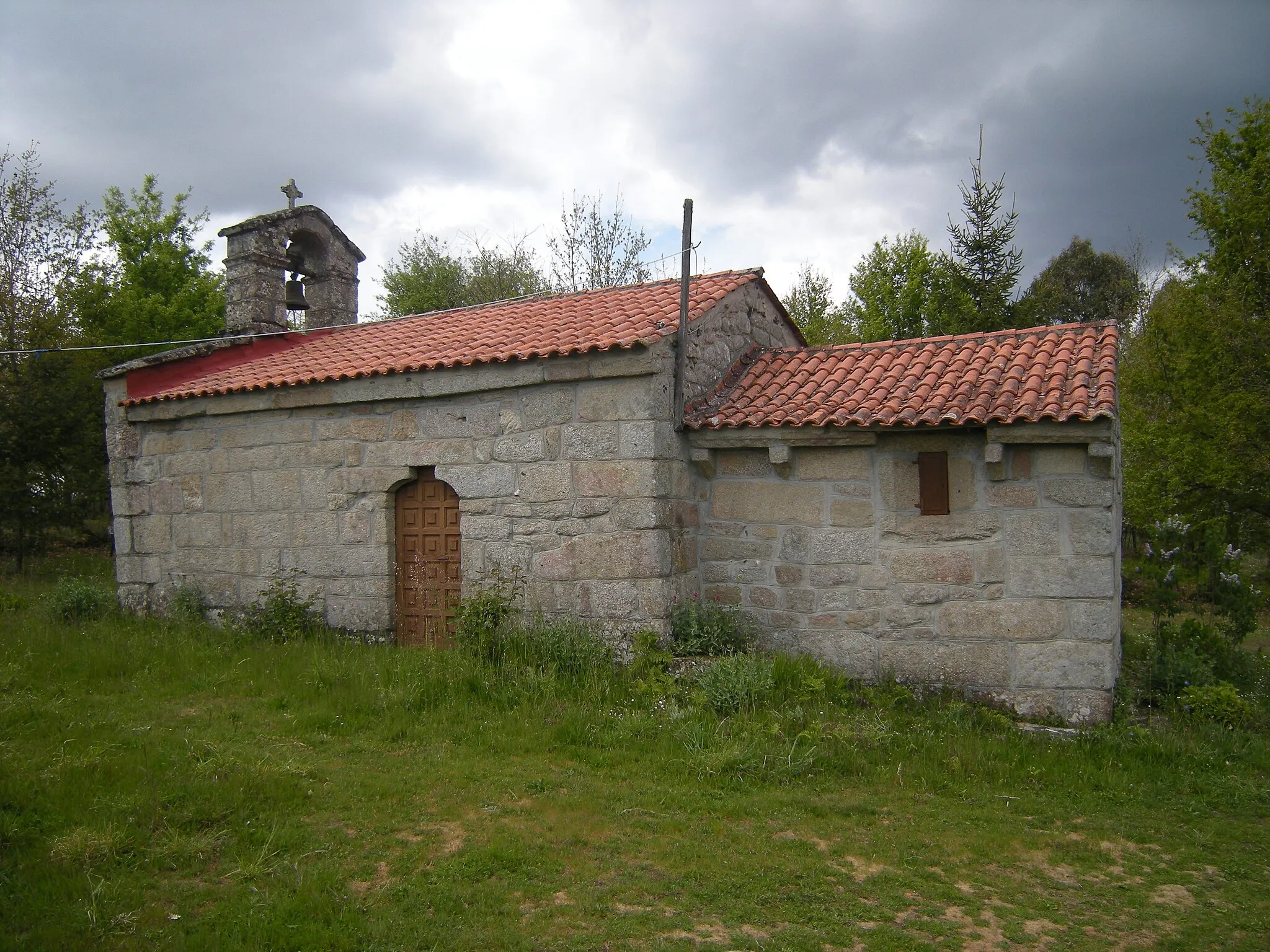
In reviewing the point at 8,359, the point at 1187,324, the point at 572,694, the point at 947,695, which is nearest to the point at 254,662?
the point at 572,694

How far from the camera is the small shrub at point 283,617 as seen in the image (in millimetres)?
8438

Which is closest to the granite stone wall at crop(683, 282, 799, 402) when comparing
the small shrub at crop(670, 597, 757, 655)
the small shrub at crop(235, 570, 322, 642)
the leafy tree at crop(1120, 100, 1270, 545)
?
the small shrub at crop(670, 597, 757, 655)

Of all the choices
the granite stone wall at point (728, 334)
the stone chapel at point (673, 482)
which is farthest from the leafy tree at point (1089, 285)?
the stone chapel at point (673, 482)

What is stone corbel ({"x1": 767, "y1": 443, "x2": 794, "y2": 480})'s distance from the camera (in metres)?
7.05

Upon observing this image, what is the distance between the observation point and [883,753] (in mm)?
5461

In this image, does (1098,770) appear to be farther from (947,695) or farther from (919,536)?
(919,536)

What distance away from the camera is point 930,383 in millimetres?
7082

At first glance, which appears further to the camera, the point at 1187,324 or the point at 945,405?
the point at 1187,324

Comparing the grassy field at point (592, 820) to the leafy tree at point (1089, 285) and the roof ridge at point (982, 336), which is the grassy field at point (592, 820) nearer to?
the roof ridge at point (982, 336)

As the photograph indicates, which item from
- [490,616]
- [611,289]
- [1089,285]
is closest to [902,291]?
[1089,285]

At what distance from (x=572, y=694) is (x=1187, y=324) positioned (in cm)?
1274

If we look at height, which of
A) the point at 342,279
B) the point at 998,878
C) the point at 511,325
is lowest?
the point at 998,878

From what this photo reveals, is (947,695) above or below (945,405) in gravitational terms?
below

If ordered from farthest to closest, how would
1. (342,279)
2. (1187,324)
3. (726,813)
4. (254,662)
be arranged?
(1187,324) < (342,279) < (254,662) < (726,813)
